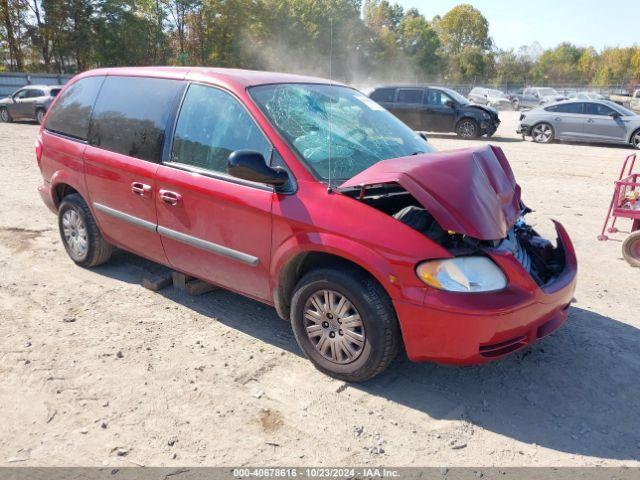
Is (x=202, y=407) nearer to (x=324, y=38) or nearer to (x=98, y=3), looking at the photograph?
(x=98, y=3)

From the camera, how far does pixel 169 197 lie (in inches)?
151

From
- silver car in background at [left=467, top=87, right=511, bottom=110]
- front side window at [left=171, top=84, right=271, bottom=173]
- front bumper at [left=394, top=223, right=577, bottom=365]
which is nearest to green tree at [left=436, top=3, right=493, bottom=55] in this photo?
silver car in background at [left=467, top=87, right=511, bottom=110]

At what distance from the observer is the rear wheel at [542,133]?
53.5 feet

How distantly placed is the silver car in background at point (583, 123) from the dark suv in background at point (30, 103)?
16.4m

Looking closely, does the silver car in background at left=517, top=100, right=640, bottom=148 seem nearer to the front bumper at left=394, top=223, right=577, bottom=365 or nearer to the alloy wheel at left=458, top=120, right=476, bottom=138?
the alloy wheel at left=458, top=120, right=476, bottom=138

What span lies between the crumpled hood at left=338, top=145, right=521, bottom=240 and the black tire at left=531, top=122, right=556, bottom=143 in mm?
14438

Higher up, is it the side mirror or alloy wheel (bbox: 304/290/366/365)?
the side mirror

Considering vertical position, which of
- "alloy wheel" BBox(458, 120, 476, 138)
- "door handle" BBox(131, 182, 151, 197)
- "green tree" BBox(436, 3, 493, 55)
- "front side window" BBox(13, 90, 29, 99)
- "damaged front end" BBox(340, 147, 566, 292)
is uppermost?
"green tree" BBox(436, 3, 493, 55)

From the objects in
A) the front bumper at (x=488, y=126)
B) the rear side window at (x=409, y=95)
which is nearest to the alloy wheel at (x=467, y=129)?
the front bumper at (x=488, y=126)

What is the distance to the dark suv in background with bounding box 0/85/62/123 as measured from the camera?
19.0m

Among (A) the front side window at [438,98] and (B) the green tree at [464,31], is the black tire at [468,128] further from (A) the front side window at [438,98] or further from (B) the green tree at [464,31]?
(B) the green tree at [464,31]

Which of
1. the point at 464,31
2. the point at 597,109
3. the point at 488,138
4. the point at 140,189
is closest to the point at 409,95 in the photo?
the point at 488,138

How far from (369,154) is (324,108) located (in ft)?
1.79

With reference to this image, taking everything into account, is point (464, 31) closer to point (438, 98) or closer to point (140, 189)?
point (438, 98)
